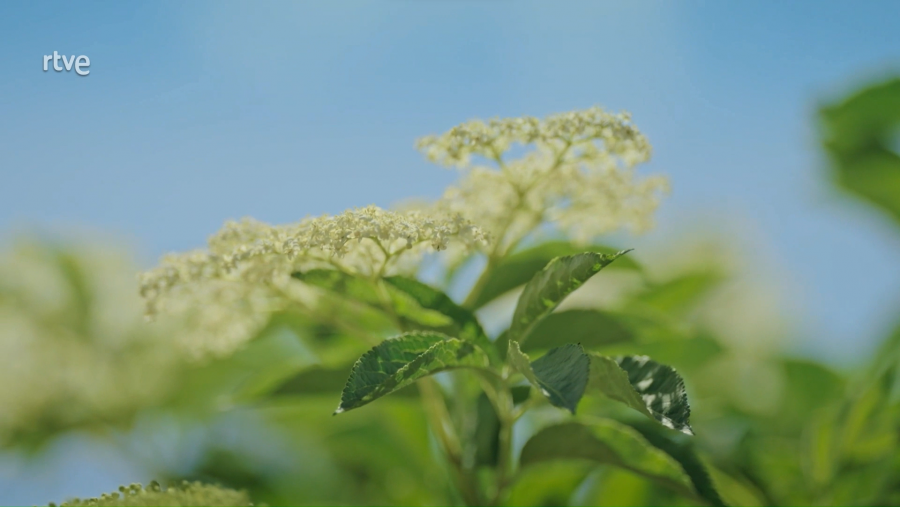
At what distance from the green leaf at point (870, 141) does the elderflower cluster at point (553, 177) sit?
1.03 metres

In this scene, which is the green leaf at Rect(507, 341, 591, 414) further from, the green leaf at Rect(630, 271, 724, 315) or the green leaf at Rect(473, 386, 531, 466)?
the green leaf at Rect(630, 271, 724, 315)

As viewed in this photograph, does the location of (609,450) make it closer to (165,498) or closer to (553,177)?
(553,177)

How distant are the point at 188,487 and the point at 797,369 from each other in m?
1.53

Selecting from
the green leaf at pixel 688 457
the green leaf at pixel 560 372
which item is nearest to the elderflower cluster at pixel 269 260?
the green leaf at pixel 560 372

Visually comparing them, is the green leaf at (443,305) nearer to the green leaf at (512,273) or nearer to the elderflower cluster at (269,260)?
the elderflower cluster at (269,260)

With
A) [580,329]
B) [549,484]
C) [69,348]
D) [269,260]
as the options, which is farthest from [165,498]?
[69,348]

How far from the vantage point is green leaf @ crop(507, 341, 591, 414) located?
0.78 m

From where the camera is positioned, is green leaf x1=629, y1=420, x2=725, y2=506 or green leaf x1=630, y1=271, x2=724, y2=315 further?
green leaf x1=630, y1=271, x2=724, y2=315

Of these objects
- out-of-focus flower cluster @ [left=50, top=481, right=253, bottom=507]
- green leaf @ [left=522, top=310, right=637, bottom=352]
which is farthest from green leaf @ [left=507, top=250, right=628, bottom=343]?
out-of-focus flower cluster @ [left=50, top=481, right=253, bottom=507]

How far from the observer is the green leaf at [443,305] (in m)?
1.10

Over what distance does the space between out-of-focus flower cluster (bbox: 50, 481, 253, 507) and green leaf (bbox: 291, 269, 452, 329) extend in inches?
13.4

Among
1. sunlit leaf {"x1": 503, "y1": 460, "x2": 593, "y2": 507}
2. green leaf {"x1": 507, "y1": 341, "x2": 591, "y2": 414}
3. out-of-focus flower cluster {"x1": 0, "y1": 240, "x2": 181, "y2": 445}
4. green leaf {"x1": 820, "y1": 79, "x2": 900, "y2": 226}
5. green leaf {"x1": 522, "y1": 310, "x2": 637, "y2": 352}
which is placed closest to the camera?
green leaf {"x1": 507, "y1": 341, "x2": 591, "y2": 414}

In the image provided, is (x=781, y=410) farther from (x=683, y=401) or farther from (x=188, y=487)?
(x=188, y=487)

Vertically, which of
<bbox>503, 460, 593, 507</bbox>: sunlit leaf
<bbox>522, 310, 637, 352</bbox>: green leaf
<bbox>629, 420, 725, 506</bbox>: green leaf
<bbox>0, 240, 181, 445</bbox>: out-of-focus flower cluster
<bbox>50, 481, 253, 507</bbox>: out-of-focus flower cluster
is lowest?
<bbox>629, 420, 725, 506</bbox>: green leaf
